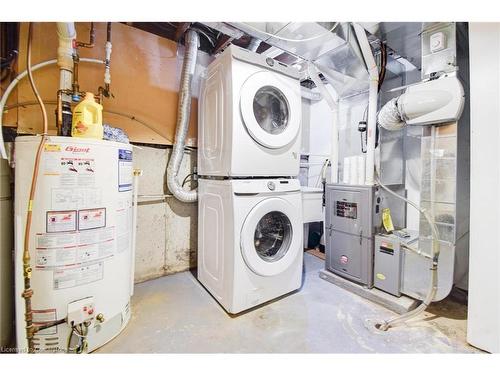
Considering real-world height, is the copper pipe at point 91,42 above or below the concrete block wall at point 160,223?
above

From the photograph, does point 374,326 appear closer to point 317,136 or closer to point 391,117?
point 391,117

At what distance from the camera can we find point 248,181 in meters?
1.70

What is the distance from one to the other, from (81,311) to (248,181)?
1.26 m

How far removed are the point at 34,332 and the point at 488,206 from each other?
104 inches

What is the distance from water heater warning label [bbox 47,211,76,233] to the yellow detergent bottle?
0.46m

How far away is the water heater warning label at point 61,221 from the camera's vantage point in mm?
1178

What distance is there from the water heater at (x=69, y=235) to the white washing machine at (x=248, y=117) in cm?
75

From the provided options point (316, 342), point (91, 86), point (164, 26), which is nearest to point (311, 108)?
point (164, 26)

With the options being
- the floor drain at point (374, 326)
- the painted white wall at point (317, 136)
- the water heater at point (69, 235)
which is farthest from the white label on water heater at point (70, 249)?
the painted white wall at point (317, 136)

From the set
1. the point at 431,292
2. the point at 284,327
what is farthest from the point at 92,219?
the point at 431,292

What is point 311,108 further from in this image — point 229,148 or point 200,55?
point 229,148

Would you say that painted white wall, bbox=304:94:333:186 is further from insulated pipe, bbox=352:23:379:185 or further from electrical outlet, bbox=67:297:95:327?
electrical outlet, bbox=67:297:95:327

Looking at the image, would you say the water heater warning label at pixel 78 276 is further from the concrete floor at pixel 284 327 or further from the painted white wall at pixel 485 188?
the painted white wall at pixel 485 188

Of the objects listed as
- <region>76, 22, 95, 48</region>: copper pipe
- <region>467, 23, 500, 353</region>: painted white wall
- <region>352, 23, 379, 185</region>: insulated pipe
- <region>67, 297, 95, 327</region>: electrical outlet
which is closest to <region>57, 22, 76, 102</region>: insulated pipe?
<region>76, 22, 95, 48</region>: copper pipe
